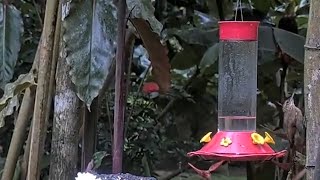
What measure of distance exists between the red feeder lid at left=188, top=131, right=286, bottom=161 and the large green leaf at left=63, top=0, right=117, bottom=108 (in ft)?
0.72

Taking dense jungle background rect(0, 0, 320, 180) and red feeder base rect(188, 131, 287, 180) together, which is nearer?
dense jungle background rect(0, 0, 320, 180)

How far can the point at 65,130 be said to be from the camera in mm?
974

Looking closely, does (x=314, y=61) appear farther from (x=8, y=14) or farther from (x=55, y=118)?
(x=8, y=14)

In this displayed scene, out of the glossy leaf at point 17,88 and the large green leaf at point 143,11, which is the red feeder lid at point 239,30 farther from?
the glossy leaf at point 17,88

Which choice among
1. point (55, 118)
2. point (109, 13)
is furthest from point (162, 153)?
point (109, 13)

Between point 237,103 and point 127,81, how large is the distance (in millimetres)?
196

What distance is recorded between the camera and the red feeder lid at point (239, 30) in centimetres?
100

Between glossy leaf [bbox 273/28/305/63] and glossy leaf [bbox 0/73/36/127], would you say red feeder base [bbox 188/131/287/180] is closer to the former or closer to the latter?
glossy leaf [bbox 0/73/36/127]

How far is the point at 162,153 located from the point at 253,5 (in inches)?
20.2

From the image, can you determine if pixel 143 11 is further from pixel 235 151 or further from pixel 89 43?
pixel 235 151

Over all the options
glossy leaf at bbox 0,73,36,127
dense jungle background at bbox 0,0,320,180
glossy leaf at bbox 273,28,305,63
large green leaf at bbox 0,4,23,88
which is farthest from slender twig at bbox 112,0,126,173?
glossy leaf at bbox 273,28,305,63

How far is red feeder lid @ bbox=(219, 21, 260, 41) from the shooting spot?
3.29ft

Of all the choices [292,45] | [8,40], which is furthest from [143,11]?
[292,45]

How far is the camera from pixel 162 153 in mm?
2000
